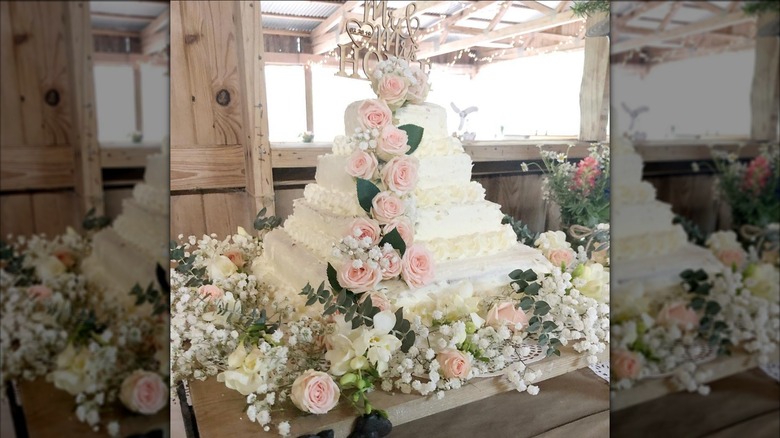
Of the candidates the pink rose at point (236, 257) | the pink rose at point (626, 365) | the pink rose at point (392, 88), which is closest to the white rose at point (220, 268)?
the pink rose at point (236, 257)

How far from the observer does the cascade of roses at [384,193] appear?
0.81 metres

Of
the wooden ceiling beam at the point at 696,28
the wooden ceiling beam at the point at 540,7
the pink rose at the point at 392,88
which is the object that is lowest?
the wooden ceiling beam at the point at 696,28

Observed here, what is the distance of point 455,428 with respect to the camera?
782mm

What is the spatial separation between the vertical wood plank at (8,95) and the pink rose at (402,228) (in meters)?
0.61

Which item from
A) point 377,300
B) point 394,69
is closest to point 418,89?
point 394,69

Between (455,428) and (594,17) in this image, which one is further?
(594,17)

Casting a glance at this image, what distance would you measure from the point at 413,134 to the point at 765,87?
2.13 ft

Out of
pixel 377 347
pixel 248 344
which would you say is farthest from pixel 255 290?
pixel 377 347

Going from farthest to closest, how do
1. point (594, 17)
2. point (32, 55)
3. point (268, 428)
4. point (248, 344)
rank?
point (594, 17) → point (248, 344) → point (268, 428) → point (32, 55)

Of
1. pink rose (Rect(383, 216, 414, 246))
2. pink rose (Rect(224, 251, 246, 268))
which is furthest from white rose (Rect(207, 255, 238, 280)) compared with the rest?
pink rose (Rect(383, 216, 414, 246))

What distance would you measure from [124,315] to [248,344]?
1.66 feet

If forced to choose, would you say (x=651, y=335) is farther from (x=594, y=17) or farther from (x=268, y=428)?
(x=594, y=17)

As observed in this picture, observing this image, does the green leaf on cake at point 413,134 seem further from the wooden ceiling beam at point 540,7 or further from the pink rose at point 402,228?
the wooden ceiling beam at point 540,7

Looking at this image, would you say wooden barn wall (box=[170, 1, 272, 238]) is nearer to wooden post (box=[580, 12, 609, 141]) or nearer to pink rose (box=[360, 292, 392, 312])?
pink rose (box=[360, 292, 392, 312])
